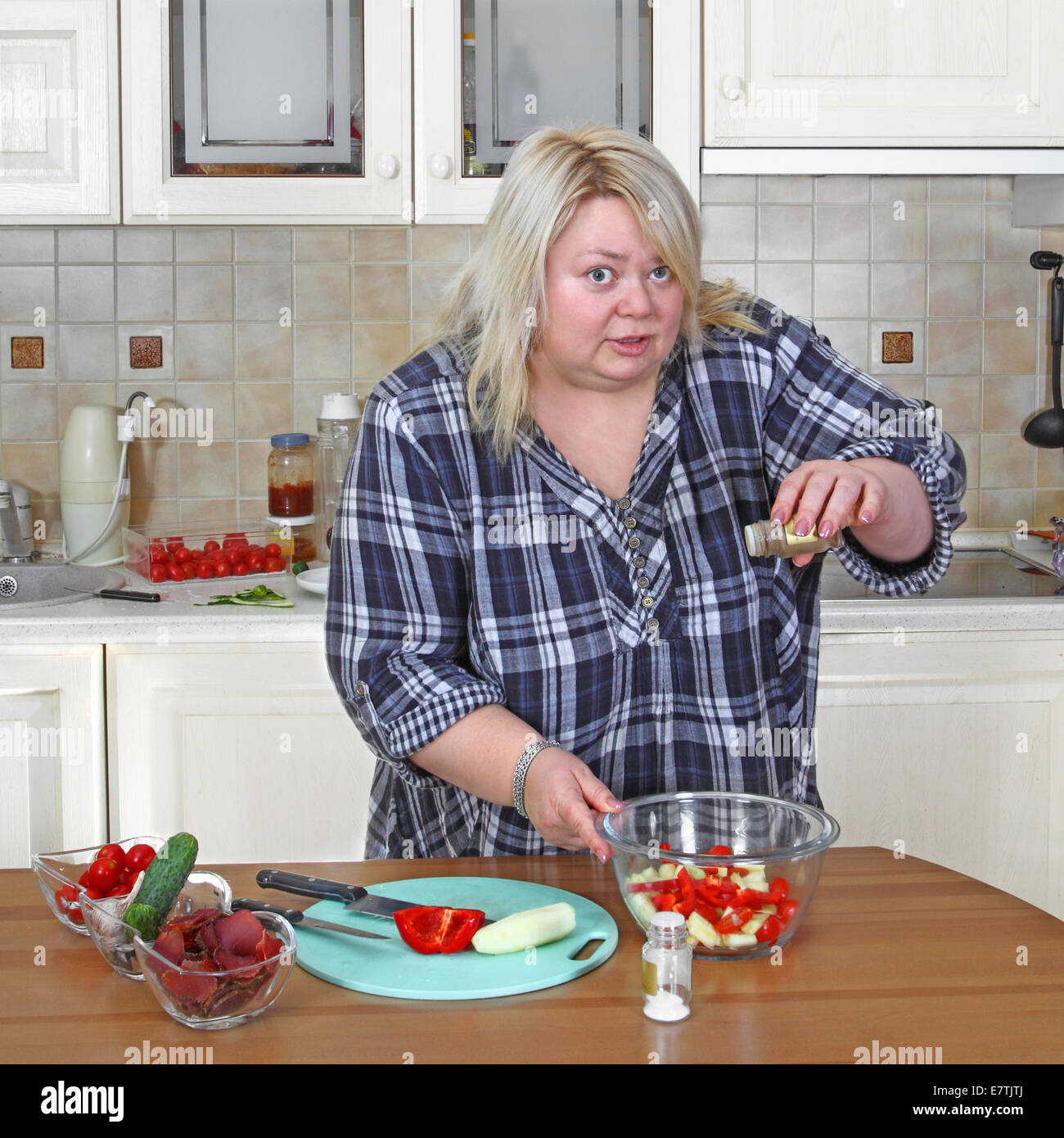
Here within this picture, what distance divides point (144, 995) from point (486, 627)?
0.53 meters

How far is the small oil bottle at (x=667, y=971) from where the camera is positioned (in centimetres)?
92

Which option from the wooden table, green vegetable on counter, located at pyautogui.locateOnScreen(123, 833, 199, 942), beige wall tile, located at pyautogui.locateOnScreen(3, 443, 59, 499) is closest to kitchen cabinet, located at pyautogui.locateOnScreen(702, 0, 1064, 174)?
beige wall tile, located at pyautogui.locateOnScreen(3, 443, 59, 499)

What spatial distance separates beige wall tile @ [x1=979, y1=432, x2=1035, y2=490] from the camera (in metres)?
2.71

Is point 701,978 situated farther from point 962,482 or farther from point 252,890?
point 962,482

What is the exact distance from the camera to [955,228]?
2656mm

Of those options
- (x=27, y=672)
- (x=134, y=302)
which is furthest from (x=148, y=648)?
(x=134, y=302)

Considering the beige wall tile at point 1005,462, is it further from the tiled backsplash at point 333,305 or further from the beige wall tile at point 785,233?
the beige wall tile at point 785,233

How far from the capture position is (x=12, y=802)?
212 centimetres

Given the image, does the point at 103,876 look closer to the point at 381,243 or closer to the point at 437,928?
the point at 437,928

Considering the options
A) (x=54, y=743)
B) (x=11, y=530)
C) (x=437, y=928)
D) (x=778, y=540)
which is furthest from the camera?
(x=11, y=530)

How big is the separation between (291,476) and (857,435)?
1.41 meters

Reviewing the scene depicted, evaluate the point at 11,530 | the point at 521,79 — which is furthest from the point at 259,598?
the point at 521,79

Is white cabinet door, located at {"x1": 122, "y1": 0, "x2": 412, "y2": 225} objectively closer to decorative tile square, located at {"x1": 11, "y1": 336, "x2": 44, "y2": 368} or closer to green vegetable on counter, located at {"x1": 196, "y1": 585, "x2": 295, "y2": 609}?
decorative tile square, located at {"x1": 11, "y1": 336, "x2": 44, "y2": 368}

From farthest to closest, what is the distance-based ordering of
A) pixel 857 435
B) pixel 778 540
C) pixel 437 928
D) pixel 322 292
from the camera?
pixel 322 292 → pixel 857 435 → pixel 778 540 → pixel 437 928
